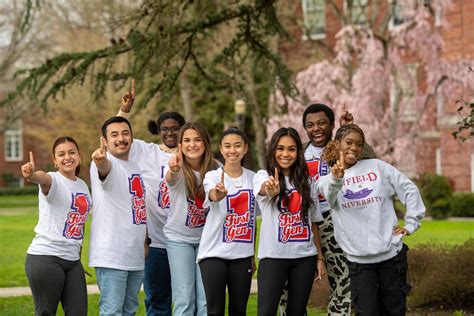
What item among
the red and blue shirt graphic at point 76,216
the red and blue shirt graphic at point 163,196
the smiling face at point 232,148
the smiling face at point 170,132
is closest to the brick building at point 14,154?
the smiling face at point 170,132

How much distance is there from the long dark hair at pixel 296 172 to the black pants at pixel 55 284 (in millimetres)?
1569

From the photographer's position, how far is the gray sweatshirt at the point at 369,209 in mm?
6586

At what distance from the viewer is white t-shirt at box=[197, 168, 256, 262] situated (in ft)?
21.7

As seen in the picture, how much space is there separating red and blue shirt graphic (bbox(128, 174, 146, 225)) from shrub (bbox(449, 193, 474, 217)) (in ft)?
74.7

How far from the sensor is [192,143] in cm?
700

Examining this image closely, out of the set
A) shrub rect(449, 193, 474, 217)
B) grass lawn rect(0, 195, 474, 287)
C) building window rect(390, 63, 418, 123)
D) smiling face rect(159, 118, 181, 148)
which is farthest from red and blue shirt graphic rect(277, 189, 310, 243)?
shrub rect(449, 193, 474, 217)

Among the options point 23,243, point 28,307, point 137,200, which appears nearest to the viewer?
point 137,200

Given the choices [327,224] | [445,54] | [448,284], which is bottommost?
[448,284]

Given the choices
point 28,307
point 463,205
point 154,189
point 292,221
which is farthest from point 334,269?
point 463,205

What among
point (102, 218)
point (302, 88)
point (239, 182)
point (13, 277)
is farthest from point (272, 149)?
point (302, 88)

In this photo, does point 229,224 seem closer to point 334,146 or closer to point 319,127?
point 334,146

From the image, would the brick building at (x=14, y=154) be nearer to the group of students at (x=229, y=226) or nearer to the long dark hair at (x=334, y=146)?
the group of students at (x=229, y=226)

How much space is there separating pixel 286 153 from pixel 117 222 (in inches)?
53.7

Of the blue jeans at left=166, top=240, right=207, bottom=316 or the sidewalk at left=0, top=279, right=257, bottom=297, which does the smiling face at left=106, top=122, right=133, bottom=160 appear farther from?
the sidewalk at left=0, top=279, right=257, bottom=297
